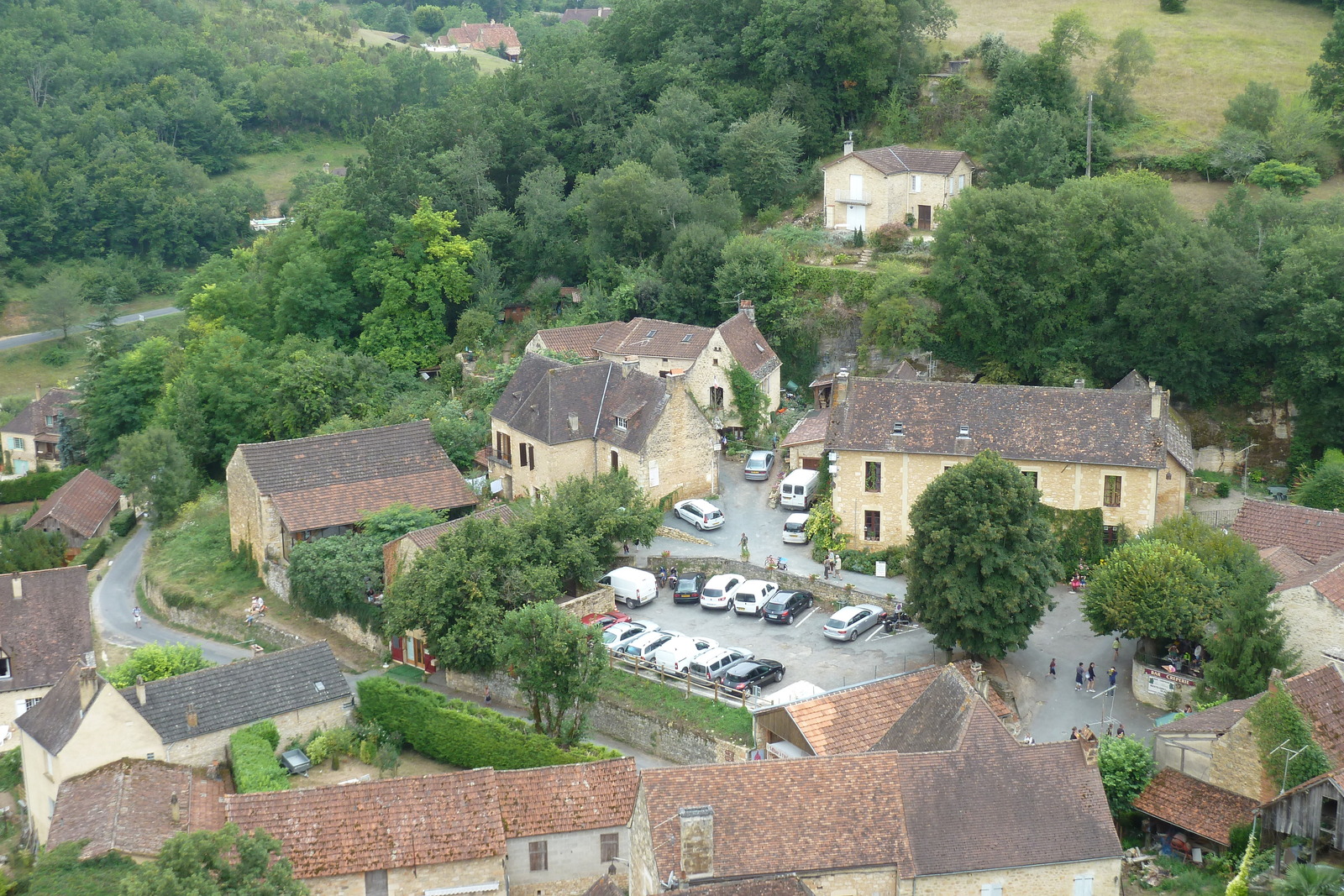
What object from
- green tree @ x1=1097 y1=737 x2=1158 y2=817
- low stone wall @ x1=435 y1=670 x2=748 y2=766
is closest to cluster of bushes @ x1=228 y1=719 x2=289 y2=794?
low stone wall @ x1=435 y1=670 x2=748 y2=766

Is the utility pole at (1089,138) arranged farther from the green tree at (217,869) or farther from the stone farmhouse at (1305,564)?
the green tree at (217,869)

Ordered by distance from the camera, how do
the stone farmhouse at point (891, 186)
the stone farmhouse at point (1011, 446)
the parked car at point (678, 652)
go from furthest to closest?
1. the stone farmhouse at point (891, 186)
2. the stone farmhouse at point (1011, 446)
3. the parked car at point (678, 652)

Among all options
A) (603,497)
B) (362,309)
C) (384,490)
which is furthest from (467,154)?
(603,497)

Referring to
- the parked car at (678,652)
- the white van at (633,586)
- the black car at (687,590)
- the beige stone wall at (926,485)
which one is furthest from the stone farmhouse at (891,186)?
the parked car at (678,652)

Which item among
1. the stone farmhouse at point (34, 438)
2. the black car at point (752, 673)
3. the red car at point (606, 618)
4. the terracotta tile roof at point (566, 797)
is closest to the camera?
the terracotta tile roof at point (566, 797)

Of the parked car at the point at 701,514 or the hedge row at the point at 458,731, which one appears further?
the parked car at the point at 701,514

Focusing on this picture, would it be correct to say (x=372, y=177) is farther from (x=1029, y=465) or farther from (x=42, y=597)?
(x=1029, y=465)
